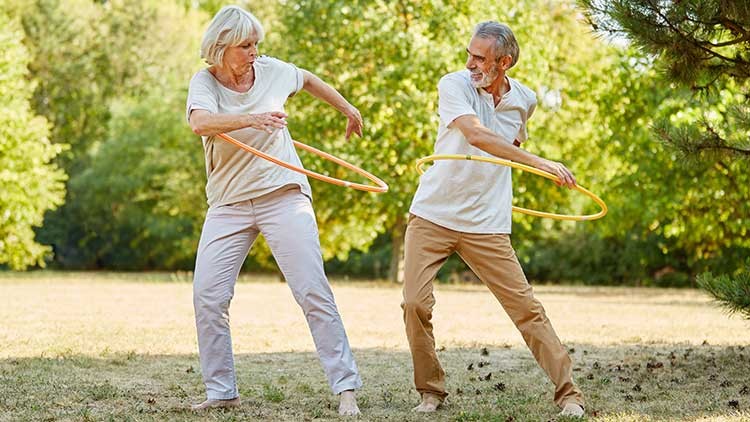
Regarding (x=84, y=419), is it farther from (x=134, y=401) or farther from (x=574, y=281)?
(x=574, y=281)

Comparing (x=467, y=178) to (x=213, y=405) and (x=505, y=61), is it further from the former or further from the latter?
(x=213, y=405)

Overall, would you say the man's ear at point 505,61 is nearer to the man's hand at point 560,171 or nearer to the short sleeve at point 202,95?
the man's hand at point 560,171

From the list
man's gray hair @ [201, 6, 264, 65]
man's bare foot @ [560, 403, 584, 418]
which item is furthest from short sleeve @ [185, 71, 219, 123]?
man's bare foot @ [560, 403, 584, 418]

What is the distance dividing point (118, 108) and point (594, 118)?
62.2ft

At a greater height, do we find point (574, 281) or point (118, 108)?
point (118, 108)

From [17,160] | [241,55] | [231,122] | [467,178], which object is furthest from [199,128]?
[17,160]

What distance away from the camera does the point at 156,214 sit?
3678 centimetres

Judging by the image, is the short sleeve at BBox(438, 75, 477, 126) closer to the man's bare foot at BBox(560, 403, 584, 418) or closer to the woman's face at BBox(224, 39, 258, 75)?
the woman's face at BBox(224, 39, 258, 75)

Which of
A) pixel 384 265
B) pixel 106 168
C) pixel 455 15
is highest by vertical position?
pixel 455 15

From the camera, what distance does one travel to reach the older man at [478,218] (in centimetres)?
562

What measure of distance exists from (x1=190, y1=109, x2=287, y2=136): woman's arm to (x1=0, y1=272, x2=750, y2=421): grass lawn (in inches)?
62.0

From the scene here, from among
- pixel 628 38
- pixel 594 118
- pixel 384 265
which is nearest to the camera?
pixel 628 38

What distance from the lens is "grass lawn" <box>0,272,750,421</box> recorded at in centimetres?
598

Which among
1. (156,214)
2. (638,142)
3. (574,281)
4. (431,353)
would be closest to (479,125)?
(431,353)
